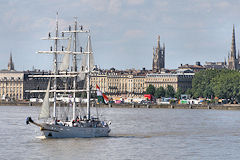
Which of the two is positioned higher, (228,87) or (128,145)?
(228,87)

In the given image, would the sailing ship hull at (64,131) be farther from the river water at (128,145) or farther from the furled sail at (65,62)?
the furled sail at (65,62)

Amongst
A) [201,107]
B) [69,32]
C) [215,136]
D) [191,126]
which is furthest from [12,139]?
[201,107]

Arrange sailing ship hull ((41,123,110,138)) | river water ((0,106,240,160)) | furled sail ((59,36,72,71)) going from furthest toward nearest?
furled sail ((59,36,72,71)), sailing ship hull ((41,123,110,138)), river water ((0,106,240,160))

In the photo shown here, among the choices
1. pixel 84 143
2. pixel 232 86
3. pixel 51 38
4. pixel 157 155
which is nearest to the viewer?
pixel 157 155

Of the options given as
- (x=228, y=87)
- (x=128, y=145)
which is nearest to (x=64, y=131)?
(x=128, y=145)

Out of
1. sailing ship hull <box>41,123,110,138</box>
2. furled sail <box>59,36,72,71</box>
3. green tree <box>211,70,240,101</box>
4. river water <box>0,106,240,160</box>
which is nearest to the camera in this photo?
river water <box>0,106,240,160</box>

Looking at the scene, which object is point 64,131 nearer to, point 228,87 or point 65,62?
point 65,62

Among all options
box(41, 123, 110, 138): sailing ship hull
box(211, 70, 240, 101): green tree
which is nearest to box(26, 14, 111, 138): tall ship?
box(41, 123, 110, 138): sailing ship hull

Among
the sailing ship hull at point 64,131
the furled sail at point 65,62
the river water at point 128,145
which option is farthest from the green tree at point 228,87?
the sailing ship hull at point 64,131

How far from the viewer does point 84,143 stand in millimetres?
64625

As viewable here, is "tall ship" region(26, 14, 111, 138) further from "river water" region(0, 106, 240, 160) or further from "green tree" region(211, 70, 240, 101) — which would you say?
"green tree" region(211, 70, 240, 101)

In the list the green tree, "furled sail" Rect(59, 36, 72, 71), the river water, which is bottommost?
the river water

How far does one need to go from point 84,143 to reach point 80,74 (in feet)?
32.7

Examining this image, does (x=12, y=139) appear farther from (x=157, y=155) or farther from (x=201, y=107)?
(x=201, y=107)
